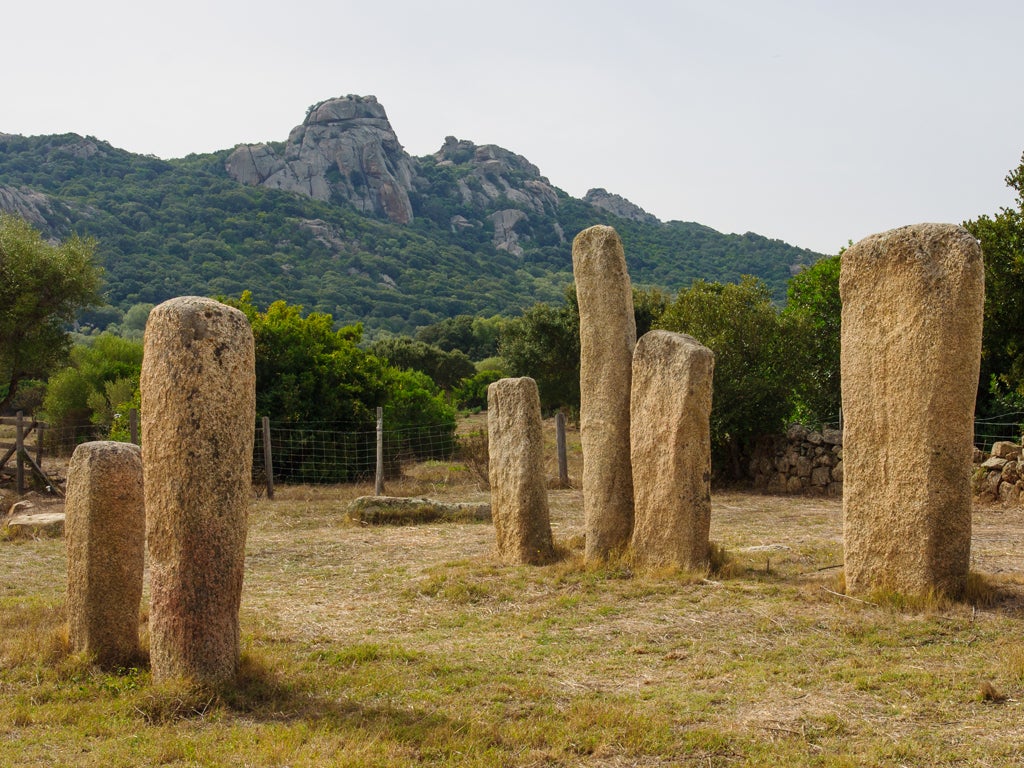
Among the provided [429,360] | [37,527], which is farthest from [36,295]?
[429,360]

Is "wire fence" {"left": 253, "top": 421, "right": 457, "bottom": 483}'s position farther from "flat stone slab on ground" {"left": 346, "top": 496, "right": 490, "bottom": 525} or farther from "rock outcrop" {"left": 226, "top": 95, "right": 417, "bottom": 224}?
"rock outcrop" {"left": 226, "top": 95, "right": 417, "bottom": 224}

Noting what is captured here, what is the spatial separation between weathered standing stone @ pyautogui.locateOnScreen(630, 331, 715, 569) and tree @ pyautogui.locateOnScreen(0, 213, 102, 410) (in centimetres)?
1616

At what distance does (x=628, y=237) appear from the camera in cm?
7938

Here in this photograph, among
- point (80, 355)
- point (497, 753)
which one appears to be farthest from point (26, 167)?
point (497, 753)

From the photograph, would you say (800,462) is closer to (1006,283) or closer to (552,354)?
(1006,283)

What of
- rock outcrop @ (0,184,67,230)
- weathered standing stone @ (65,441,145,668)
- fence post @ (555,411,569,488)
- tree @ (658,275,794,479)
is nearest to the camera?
weathered standing stone @ (65,441,145,668)

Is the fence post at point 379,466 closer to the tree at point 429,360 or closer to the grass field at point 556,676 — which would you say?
the grass field at point 556,676

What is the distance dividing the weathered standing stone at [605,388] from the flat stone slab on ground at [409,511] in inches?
168

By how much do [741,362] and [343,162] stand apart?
86.7 meters

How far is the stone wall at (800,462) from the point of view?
53.2ft

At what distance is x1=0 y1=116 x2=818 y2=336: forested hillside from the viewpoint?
60156mm

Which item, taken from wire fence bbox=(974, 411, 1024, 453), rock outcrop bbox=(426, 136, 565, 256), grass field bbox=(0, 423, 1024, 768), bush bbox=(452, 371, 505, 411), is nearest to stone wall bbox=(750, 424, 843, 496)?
wire fence bbox=(974, 411, 1024, 453)

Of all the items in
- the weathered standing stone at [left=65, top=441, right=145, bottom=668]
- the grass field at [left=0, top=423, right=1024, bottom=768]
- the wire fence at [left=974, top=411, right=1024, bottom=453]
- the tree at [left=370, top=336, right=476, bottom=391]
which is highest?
the tree at [left=370, top=336, right=476, bottom=391]

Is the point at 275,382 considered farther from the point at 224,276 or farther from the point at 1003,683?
the point at 224,276
